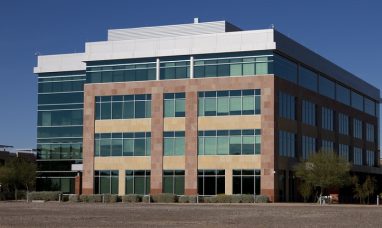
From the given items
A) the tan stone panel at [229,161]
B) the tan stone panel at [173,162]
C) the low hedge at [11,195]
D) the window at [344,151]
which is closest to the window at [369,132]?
the window at [344,151]

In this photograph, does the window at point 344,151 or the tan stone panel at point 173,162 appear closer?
the tan stone panel at point 173,162

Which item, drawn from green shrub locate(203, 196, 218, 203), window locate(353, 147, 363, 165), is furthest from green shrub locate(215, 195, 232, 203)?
window locate(353, 147, 363, 165)

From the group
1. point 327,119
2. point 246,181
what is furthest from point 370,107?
point 246,181

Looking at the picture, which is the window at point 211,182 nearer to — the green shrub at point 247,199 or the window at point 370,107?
the green shrub at point 247,199

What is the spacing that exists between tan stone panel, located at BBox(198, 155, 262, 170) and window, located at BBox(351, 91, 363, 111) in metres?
32.1

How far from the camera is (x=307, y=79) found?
83.9 metres

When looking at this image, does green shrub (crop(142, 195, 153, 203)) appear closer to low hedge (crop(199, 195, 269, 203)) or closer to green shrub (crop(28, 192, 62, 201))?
low hedge (crop(199, 195, 269, 203))

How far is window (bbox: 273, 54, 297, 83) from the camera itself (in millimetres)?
74625

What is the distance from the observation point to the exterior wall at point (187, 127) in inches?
2864

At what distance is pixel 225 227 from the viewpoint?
3017 cm

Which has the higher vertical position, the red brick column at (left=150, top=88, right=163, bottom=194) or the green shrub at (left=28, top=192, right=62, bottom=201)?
the red brick column at (left=150, top=88, right=163, bottom=194)

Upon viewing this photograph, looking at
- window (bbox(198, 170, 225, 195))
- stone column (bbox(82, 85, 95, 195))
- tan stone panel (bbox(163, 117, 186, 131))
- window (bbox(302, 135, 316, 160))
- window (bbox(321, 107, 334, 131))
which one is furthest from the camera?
window (bbox(321, 107, 334, 131))

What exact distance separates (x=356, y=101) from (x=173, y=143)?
1414 inches

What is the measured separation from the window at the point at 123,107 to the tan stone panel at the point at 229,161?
817 cm
